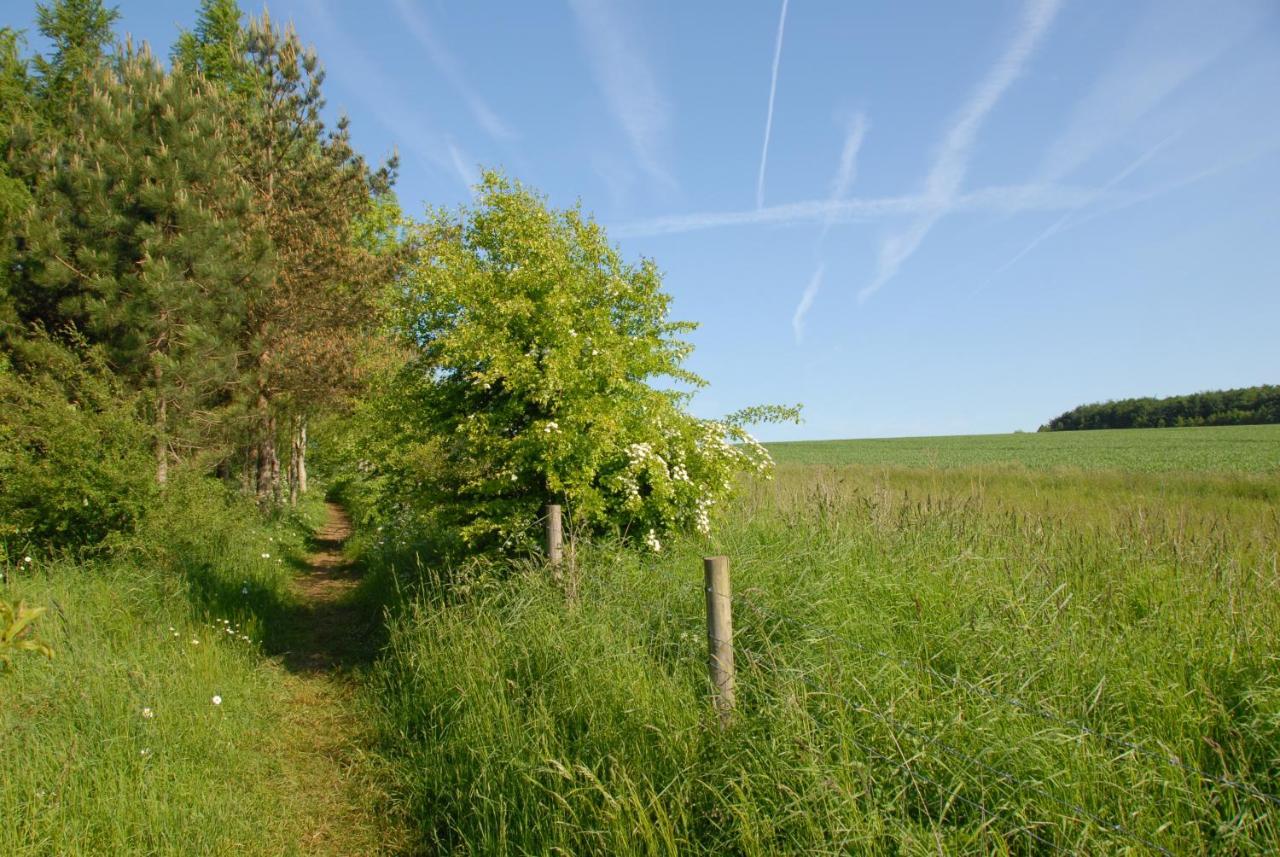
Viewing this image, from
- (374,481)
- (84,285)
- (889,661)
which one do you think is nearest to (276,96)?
(84,285)

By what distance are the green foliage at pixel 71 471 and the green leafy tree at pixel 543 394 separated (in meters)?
3.87

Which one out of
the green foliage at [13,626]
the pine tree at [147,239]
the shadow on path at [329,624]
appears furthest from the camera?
the pine tree at [147,239]

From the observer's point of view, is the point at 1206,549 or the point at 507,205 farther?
the point at 507,205

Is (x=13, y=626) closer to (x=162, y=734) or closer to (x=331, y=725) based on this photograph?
(x=162, y=734)

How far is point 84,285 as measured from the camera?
11047 mm

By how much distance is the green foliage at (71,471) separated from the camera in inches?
346

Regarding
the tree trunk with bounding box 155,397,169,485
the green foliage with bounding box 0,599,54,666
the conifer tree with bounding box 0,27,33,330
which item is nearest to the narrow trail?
the green foliage with bounding box 0,599,54,666

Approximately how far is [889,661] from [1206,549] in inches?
160

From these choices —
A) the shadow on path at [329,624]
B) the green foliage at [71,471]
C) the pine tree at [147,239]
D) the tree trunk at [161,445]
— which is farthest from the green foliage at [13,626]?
the pine tree at [147,239]

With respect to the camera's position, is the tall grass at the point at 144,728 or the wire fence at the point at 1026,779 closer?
the wire fence at the point at 1026,779

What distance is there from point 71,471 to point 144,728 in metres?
6.07

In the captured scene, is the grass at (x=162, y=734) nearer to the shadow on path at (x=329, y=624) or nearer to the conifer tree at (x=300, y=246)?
the shadow on path at (x=329, y=624)

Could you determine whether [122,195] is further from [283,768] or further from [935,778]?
[935,778]

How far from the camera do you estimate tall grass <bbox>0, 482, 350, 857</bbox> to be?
3672mm
